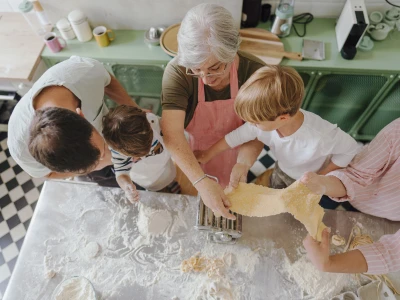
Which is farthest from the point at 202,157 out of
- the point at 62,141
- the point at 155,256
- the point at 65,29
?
the point at 65,29

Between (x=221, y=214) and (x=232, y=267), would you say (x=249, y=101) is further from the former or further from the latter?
(x=232, y=267)

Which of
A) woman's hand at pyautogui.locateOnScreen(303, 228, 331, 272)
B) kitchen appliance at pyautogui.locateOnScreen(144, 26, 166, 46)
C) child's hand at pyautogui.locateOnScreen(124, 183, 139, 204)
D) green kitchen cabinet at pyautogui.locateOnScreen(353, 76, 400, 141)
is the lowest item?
green kitchen cabinet at pyautogui.locateOnScreen(353, 76, 400, 141)

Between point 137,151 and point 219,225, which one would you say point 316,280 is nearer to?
point 219,225

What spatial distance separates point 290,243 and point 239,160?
45cm

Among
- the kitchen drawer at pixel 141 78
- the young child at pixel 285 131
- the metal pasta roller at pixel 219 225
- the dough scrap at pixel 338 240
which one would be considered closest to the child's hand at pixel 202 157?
the young child at pixel 285 131

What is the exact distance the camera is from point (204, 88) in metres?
1.42

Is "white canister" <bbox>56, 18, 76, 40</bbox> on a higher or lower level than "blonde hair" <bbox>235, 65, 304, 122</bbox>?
lower

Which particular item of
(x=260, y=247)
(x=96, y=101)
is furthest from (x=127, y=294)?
(x=96, y=101)

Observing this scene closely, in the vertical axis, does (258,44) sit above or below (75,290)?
above

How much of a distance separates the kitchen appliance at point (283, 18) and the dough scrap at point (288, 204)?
1.39 metres

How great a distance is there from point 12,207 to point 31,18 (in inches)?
59.8

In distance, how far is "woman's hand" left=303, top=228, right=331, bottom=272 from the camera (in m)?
1.18

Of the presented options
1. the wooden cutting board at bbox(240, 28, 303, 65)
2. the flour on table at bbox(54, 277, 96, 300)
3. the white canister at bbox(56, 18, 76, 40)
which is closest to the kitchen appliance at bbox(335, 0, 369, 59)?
the wooden cutting board at bbox(240, 28, 303, 65)

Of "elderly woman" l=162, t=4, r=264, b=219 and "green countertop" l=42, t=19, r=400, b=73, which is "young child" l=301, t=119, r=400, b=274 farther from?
"green countertop" l=42, t=19, r=400, b=73
